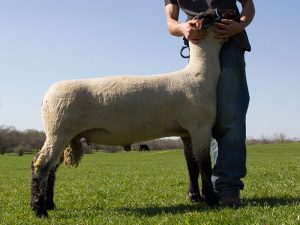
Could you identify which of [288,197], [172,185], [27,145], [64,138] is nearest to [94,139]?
[64,138]

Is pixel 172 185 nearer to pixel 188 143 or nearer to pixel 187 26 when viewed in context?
pixel 188 143

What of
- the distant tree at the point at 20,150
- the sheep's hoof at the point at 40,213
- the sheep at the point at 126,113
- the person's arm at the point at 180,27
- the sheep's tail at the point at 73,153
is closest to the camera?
the sheep's hoof at the point at 40,213

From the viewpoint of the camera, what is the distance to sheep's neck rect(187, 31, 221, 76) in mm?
7230

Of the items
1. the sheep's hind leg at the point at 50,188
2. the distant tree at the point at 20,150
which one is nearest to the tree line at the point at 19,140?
the distant tree at the point at 20,150

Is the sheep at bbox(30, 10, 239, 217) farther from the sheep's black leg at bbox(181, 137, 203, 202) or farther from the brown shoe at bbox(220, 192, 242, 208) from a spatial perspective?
the sheep's black leg at bbox(181, 137, 203, 202)

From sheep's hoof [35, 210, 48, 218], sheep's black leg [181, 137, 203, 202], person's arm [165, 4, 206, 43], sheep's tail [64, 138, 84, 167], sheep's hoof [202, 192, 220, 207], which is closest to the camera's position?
sheep's hoof [35, 210, 48, 218]

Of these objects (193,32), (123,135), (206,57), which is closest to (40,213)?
(123,135)

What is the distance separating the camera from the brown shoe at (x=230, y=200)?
673cm

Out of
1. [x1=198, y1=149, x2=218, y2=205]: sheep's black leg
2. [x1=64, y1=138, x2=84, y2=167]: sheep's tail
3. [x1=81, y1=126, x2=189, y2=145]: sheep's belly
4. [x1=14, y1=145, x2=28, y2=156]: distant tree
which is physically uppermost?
[x1=81, y1=126, x2=189, y2=145]: sheep's belly

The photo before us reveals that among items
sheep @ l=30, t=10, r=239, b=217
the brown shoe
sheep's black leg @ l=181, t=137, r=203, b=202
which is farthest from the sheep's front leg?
the brown shoe

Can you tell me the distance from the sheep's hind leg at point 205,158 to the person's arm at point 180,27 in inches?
59.8

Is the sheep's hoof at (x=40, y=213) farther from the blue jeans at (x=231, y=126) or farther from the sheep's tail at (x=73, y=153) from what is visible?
the blue jeans at (x=231, y=126)

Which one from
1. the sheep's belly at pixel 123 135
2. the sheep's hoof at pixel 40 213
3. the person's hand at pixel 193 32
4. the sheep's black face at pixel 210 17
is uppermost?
the sheep's black face at pixel 210 17

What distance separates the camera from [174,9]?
26.8 feet
